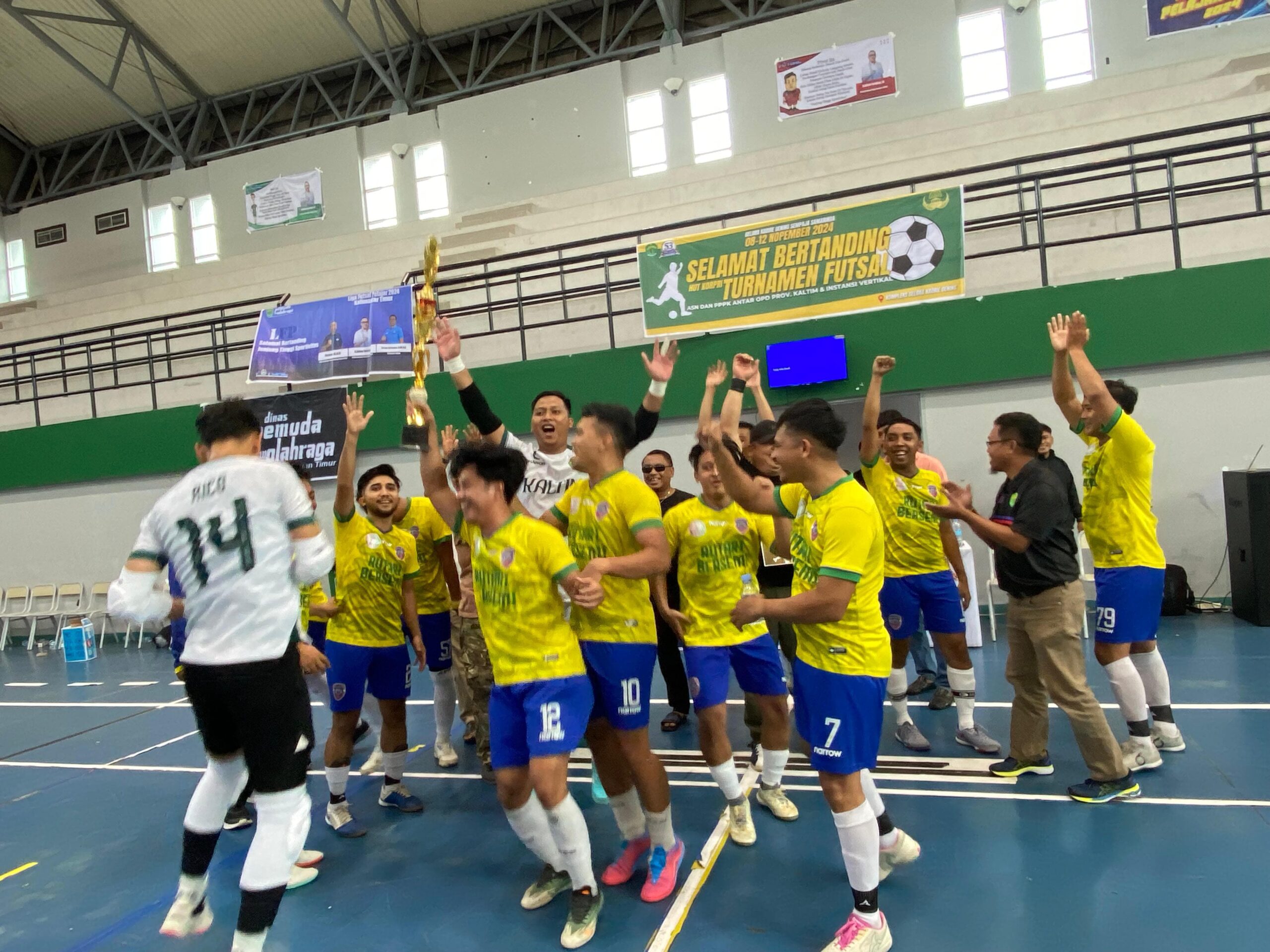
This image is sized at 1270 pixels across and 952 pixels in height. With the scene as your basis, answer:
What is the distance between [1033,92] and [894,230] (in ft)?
21.8

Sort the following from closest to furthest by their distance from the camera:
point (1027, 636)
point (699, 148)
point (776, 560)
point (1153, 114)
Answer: point (1027, 636)
point (776, 560)
point (1153, 114)
point (699, 148)

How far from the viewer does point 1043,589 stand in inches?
160

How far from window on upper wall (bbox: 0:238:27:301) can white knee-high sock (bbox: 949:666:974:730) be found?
24.3 meters

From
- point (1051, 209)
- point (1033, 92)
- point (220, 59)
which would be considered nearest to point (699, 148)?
point (1033, 92)

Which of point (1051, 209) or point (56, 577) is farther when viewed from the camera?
point (56, 577)

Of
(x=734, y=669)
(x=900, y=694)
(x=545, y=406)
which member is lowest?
(x=900, y=694)

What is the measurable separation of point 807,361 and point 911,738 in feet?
17.0

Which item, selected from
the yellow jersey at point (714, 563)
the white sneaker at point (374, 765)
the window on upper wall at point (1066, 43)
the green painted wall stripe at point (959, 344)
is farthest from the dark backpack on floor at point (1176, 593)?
the window on upper wall at point (1066, 43)

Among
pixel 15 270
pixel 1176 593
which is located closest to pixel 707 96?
pixel 1176 593

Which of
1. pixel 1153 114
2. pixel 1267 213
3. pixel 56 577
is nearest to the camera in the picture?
pixel 1267 213

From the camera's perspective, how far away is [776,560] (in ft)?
15.7

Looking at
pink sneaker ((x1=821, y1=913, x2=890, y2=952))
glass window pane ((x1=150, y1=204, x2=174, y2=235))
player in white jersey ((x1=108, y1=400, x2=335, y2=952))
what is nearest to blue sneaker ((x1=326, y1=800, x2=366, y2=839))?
player in white jersey ((x1=108, y1=400, x2=335, y2=952))

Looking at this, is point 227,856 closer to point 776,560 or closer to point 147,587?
point 147,587

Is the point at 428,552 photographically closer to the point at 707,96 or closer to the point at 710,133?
the point at 710,133
